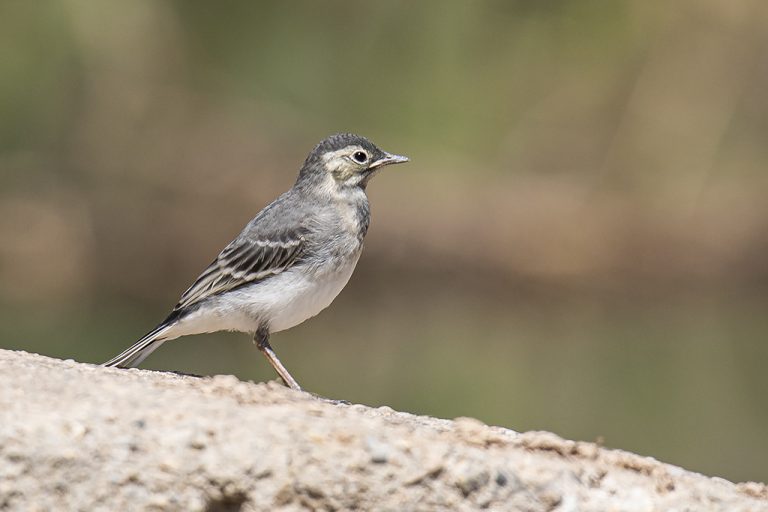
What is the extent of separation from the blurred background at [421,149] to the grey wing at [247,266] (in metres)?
7.37

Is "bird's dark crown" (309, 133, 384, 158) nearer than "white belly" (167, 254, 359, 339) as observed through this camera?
No

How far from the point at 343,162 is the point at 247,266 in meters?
0.93

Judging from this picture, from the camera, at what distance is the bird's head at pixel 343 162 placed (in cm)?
828

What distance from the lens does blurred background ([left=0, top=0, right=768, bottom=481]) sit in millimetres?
17047

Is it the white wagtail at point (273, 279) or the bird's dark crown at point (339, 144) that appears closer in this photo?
the white wagtail at point (273, 279)

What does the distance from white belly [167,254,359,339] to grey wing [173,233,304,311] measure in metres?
0.05

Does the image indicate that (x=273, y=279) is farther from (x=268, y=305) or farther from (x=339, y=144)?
(x=339, y=144)

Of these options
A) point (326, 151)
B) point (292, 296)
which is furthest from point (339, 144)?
point (292, 296)

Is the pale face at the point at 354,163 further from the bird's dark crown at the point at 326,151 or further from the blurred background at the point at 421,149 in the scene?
the blurred background at the point at 421,149

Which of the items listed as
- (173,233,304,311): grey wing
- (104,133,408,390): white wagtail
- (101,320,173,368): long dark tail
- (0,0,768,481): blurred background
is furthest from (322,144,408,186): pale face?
(0,0,768,481): blurred background

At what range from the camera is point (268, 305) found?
7.56 meters

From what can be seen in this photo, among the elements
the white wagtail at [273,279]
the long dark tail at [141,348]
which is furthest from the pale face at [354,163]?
the long dark tail at [141,348]

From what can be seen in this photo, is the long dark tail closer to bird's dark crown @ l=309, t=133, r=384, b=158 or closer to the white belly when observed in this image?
the white belly

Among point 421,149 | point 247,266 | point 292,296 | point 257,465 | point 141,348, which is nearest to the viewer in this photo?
point 257,465
